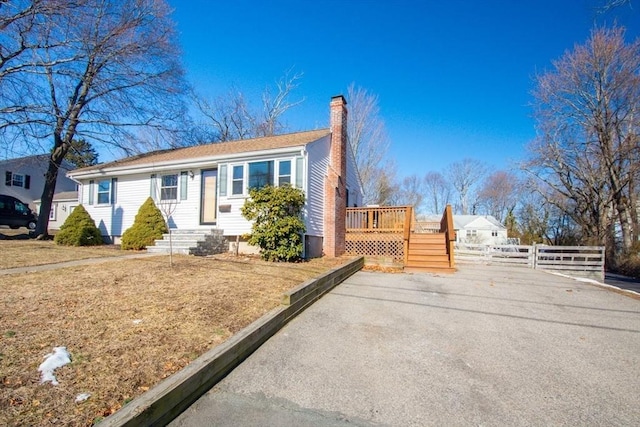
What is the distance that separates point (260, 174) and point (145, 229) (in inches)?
176

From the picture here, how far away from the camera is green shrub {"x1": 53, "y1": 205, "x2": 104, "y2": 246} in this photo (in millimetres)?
11180

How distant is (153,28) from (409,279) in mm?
16799

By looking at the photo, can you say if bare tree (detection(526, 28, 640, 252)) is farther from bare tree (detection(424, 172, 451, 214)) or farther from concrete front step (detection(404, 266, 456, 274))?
bare tree (detection(424, 172, 451, 214))

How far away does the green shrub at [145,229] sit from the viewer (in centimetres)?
1049

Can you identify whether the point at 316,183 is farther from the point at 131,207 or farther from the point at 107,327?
the point at 107,327

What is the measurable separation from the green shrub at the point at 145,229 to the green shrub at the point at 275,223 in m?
3.78

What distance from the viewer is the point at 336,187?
38.7ft

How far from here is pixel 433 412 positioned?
2506 mm

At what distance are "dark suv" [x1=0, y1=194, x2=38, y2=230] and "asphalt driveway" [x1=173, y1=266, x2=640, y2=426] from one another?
76.5ft

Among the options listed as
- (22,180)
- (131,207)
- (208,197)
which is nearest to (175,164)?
(208,197)

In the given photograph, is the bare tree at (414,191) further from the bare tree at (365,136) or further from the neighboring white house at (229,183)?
the neighboring white house at (229,183)

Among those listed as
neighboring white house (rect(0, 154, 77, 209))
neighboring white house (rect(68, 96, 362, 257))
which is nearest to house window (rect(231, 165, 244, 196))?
neighboring white house (rect(68, 96, 362, 257))

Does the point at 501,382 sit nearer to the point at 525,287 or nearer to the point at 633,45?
the point at 525,287

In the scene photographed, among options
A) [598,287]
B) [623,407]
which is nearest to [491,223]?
[598,287]
